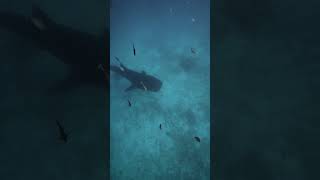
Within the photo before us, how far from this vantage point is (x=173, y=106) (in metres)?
19.4

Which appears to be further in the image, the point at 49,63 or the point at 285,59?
the point at 285,59

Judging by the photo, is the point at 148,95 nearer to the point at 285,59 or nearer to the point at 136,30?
the point at 136,30

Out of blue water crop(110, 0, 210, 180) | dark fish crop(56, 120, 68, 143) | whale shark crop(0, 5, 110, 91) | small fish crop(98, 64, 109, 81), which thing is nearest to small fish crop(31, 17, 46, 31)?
whale shark crop(0, 5, 110, 91)

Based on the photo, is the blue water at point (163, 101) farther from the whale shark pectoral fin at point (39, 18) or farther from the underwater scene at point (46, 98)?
the whale shark pectoral fin at point (39, 18)

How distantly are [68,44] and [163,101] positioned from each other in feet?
55.8

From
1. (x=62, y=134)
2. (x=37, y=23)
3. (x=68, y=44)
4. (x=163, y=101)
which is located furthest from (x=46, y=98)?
(x=163, y=101)

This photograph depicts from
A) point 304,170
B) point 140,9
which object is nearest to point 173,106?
point 140,9

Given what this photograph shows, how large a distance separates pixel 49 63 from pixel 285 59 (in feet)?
6.35

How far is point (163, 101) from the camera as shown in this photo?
64.5ft

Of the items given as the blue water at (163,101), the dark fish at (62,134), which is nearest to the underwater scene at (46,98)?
the dark fish at (62,134)

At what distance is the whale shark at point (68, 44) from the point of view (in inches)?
104

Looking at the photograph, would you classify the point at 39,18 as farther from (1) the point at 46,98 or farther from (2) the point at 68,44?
(1) the point at 46,98

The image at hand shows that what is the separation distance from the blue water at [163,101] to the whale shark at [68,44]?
53.3 feet

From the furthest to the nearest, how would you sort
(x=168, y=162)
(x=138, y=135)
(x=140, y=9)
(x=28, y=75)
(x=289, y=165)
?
(x=140, y=9), (x=138, y=135), (x=168, y=162), (x=289, y=165), (x=28, y=75)
